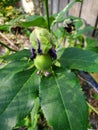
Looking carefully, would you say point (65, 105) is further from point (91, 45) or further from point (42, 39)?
point (91, 45)

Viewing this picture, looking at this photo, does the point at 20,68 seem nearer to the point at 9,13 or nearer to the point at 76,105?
the point at 76,105

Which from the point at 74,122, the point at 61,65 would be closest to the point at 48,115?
the point at 74,122

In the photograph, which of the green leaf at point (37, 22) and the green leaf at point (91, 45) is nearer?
the green leaf at point (37, 22)

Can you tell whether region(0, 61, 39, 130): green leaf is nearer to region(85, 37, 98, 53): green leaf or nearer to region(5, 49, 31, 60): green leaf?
region(5, 49, 31, 60): green leaf

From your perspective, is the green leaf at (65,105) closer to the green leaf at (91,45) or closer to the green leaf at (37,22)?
the green leaf at (37,22)

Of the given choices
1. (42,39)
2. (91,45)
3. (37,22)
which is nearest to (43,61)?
(42,39)

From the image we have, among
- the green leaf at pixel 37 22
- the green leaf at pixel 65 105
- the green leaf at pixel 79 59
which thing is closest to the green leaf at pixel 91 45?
the green leaf at pixel 37 22

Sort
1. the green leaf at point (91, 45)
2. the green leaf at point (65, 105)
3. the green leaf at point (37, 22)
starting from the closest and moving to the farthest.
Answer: the green leaf at point (65, 105), the green leaf at point (37, 22), the green leaf at point (91, 45)
